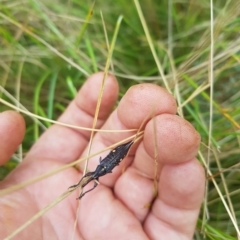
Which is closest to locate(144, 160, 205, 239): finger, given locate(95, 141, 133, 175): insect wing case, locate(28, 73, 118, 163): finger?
locate(95, 141, 133, 175): insect wing case

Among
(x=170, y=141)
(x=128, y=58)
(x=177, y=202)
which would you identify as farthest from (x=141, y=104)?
(x=128, y=58)

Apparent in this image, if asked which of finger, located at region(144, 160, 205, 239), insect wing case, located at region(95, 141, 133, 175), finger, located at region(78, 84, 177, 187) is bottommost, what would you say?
finger, located at region(144, 160, 205, 239)

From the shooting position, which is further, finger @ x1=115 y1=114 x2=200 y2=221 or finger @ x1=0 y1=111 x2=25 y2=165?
finger @ x1=0 y1=111 x2=25 y2=165

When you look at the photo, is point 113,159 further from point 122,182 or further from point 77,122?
point 77,122

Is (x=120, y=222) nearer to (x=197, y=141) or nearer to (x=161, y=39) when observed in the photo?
(x=197, y=141)

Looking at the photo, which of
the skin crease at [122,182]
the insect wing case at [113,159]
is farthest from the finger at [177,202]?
the insect wing case at [113,159]

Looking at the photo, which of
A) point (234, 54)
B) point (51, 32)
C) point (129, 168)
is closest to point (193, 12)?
point (234, 54)

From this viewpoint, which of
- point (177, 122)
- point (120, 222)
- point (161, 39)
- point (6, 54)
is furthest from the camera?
point (161, 39)

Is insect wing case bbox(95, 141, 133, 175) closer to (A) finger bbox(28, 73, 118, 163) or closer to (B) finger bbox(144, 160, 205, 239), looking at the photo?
(B) finger bbox(144, 160, 205, 239)
